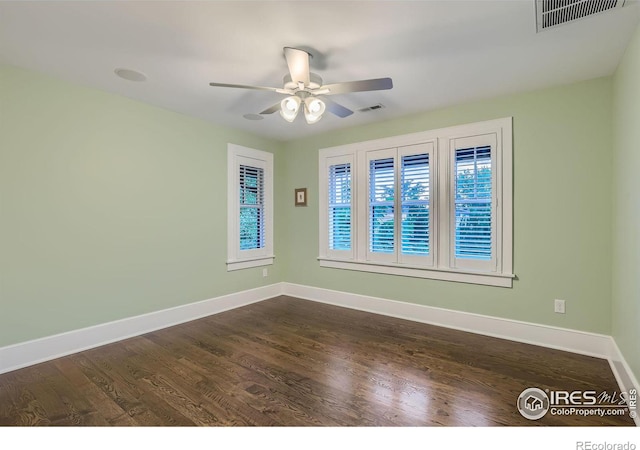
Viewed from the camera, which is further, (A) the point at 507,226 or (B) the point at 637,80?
(A) the point at 507,226

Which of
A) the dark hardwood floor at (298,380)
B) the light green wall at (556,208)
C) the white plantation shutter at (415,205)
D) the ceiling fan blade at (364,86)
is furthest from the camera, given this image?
the white plantation shutter at (415,205)

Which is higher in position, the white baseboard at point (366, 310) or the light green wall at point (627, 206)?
the light green wall at point (627, 206)

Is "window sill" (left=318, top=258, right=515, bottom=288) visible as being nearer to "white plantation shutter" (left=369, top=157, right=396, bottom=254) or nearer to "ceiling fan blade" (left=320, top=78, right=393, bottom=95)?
"white plantation shutter" (left=369, top=157, right=396, bottom=254)

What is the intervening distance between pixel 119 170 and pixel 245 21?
2.17 meters

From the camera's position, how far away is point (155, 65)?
2604 mm

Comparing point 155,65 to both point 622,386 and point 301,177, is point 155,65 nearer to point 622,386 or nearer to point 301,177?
point 301,177

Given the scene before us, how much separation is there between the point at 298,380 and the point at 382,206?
245cm

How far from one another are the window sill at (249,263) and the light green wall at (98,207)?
0.12 metres

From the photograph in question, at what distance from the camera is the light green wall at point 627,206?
2059 millimetres

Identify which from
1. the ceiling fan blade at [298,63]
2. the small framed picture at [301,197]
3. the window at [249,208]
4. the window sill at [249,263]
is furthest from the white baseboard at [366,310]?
the ceiling fan blade at [298,63]

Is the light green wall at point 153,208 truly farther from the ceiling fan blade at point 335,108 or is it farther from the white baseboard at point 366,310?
the ceiling fan blade at point 335,108

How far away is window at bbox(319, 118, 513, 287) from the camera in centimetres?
332

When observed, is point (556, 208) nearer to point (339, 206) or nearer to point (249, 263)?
point (339, 206)
